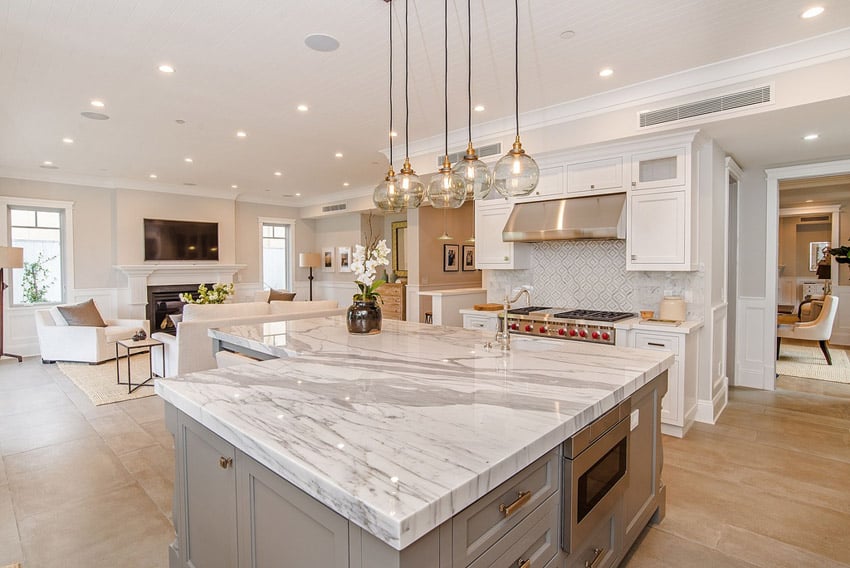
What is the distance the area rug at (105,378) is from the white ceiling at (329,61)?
284cm

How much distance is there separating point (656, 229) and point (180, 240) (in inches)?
311

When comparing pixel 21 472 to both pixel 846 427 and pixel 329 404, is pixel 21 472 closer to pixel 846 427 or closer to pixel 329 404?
pixel 329 404

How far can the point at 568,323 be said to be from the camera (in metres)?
4.05

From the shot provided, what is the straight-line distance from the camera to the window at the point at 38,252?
7027 mm

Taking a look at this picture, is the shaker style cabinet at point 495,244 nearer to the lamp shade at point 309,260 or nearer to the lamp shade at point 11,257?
the lamp shade at point 309,260

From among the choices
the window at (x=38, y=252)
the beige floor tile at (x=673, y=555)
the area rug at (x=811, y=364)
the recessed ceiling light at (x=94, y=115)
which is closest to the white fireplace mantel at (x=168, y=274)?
the window at (x=38, y=252)

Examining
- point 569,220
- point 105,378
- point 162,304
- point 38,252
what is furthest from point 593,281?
point 38,252

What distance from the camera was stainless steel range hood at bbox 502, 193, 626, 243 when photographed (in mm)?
4031

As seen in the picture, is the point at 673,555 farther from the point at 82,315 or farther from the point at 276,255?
the point at 276,255

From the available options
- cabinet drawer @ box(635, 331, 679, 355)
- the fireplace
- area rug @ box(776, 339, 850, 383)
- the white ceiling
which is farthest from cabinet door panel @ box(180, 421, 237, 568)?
the fireplace

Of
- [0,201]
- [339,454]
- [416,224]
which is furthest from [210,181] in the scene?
[339,454]

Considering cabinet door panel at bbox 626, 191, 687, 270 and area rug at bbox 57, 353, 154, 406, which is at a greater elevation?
cabinet door panel at bbox 626, 191, 687, 270

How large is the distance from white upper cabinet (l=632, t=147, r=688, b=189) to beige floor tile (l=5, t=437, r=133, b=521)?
179 inches

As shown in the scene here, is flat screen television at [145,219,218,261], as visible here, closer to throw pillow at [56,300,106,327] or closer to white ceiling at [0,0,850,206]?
throw pillow at [56,300,106,327]
